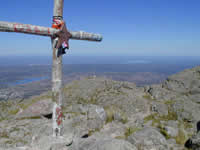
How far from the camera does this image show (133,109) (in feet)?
68.5

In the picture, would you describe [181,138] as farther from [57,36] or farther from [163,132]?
[57,36]

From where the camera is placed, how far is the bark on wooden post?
5551 mm

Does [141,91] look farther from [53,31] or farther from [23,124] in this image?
[53,31]

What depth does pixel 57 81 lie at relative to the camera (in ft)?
19.9

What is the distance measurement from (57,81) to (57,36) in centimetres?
179

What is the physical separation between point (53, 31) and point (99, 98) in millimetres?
17663

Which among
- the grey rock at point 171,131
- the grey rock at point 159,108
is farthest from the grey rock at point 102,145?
the grey rock at point 159,108

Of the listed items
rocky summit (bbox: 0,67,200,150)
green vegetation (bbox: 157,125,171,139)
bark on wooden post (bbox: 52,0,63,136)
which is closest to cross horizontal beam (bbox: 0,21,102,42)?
bark on wooden post (bbox: 52,0,63,136)

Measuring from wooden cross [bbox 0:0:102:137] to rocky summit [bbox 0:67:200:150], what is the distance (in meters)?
1.66

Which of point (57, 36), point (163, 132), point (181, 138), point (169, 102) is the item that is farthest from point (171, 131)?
point (57, 36)

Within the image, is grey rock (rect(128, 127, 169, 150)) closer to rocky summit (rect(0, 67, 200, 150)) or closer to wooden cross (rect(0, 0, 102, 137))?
rocky summit (rect(0, 67, 200, 150))

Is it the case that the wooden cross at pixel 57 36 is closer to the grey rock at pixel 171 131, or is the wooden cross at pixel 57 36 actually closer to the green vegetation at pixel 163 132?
the green vegetation at pixel 163 132

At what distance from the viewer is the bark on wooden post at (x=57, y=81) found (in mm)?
5551

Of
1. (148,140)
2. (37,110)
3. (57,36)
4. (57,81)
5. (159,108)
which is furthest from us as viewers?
(159,108)
